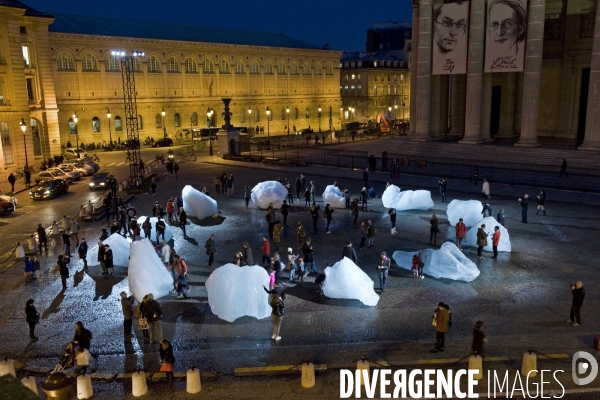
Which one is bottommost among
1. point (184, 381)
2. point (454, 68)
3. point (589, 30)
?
point (184, 381)

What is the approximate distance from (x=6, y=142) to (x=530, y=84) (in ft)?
138

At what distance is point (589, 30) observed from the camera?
44781mm

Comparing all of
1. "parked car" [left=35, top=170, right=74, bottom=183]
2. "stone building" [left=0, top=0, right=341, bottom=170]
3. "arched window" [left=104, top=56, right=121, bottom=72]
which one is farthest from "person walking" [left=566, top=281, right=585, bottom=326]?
"arched window" [left=104, top=56, right=121, bottom=72]

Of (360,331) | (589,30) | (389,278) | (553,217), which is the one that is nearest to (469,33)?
(589,30)

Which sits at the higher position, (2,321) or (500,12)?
(500,12)

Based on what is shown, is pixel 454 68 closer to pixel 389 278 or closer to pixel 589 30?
pixel 589 30

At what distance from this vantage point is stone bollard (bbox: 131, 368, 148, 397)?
1170 centimetres

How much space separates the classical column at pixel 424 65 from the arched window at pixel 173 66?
37443 millimetres

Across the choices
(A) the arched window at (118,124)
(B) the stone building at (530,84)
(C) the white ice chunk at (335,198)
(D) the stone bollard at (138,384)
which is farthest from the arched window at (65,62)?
(D) the stone bollard at (138,384)

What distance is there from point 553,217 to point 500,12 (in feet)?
67.1

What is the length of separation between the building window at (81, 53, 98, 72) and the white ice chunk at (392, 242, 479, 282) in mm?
57475

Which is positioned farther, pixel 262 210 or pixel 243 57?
pixel 243 57

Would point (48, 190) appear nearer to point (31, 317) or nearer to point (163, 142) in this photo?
point (31, 317)

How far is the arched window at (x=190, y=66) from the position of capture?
244 ft
